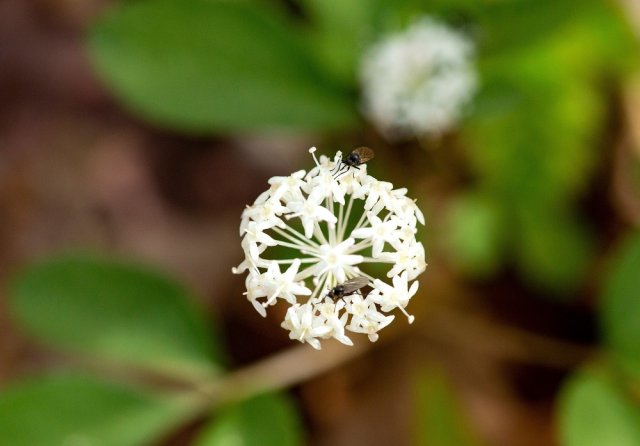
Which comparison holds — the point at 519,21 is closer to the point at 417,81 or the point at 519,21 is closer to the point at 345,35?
the point at 417,81

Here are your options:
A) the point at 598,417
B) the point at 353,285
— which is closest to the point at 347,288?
the point at 353,285

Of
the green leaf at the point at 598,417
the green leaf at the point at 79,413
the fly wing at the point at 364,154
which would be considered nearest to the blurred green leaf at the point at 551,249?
the green leaf at the point at 598,417

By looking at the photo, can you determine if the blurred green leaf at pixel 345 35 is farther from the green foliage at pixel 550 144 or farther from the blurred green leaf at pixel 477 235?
the blurred green leaf at pixel 477 235

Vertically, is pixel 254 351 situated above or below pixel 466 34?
below

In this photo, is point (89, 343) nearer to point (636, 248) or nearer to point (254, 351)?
point (254, 351)

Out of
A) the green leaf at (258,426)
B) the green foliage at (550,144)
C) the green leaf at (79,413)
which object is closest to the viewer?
the green leaf at (258,426)

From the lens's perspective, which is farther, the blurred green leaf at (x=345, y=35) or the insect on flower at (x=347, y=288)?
the blurred green leaf at (x=345, y=35)

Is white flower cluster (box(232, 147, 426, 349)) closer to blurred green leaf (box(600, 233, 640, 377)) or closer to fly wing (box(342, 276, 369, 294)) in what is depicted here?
fly wing (box(342, 276, 369, 294))

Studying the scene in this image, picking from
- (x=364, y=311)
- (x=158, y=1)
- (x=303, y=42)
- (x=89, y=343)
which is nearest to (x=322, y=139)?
(x=303, y=42)
